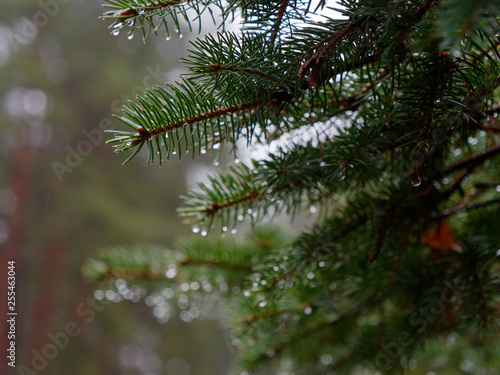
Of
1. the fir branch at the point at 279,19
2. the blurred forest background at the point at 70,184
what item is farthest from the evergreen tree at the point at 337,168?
the blurred forest background at the point at 70,184

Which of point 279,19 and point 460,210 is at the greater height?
point 279,19

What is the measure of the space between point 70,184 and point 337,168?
4019 millimetres

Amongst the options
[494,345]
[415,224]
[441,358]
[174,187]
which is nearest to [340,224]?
[415,224]

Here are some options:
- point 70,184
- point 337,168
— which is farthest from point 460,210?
point 70,184

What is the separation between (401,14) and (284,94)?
12cm

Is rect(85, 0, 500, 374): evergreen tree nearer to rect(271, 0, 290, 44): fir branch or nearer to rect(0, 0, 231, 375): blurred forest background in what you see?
rect(271, 0, 290, 44): fir branch

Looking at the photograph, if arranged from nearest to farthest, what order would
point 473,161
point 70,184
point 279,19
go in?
point 279,19 < point 473,161 < point 70,184

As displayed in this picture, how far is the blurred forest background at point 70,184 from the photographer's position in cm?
337

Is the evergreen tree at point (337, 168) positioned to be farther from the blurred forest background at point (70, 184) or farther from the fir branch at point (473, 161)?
the blurred forest background at point (70, 184)

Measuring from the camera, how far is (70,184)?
3.94 m

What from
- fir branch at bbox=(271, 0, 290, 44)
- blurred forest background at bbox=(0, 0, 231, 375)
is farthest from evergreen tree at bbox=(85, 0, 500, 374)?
blurred forest background at bbox=(0, 0, 231, 375)

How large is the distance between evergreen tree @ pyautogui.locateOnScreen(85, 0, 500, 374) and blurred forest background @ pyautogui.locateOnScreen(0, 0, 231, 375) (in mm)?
2839

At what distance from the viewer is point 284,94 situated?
14.8 inches

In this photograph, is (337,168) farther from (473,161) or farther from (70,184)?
(70,184)
